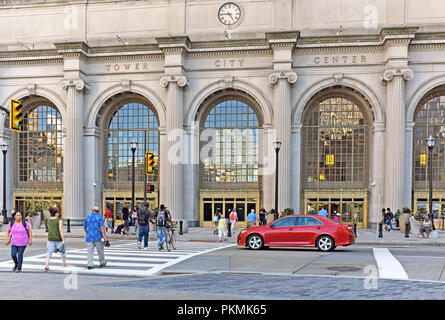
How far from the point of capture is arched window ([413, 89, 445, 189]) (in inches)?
1272

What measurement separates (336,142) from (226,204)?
30.7 feet

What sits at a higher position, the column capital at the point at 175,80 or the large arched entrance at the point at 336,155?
the column capital at the point at 175,80

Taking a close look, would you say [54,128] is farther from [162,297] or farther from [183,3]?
[162,297]

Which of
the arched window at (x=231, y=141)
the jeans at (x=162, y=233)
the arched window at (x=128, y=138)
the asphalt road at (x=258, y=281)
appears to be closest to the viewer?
the asphalt road at (x=258, y=281)

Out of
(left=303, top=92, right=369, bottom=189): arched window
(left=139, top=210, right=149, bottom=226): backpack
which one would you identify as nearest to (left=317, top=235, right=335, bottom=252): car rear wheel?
(left=139, top=210, right=149, bottom=226): backpack

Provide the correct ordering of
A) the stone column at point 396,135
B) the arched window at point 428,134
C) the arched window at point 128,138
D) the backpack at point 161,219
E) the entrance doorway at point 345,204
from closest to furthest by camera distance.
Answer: the backpack at point 161,219 < the stone column at point 396,135 < the arched window at point 428,134 < the entrance doorway at point 345,204 < the arched window at point 128,138

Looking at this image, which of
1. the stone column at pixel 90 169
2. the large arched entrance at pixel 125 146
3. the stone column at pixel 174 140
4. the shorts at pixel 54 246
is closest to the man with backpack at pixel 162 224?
the shorts at pixel 54 246

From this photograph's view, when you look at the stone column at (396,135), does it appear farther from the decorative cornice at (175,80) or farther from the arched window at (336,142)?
the decorative cornice at (175,80)

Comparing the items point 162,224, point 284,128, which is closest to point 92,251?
point 162,224

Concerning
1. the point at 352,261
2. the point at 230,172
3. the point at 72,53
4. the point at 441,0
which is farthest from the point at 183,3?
the point at 352,261

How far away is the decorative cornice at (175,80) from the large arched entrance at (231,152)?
2634 mm

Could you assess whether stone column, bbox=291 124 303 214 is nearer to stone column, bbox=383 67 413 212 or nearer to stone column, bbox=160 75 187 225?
stone column, bbox=383 67 413 212

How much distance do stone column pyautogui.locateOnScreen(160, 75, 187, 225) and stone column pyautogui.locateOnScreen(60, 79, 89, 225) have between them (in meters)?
6.68

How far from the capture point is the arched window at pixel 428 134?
32312 millimetres
